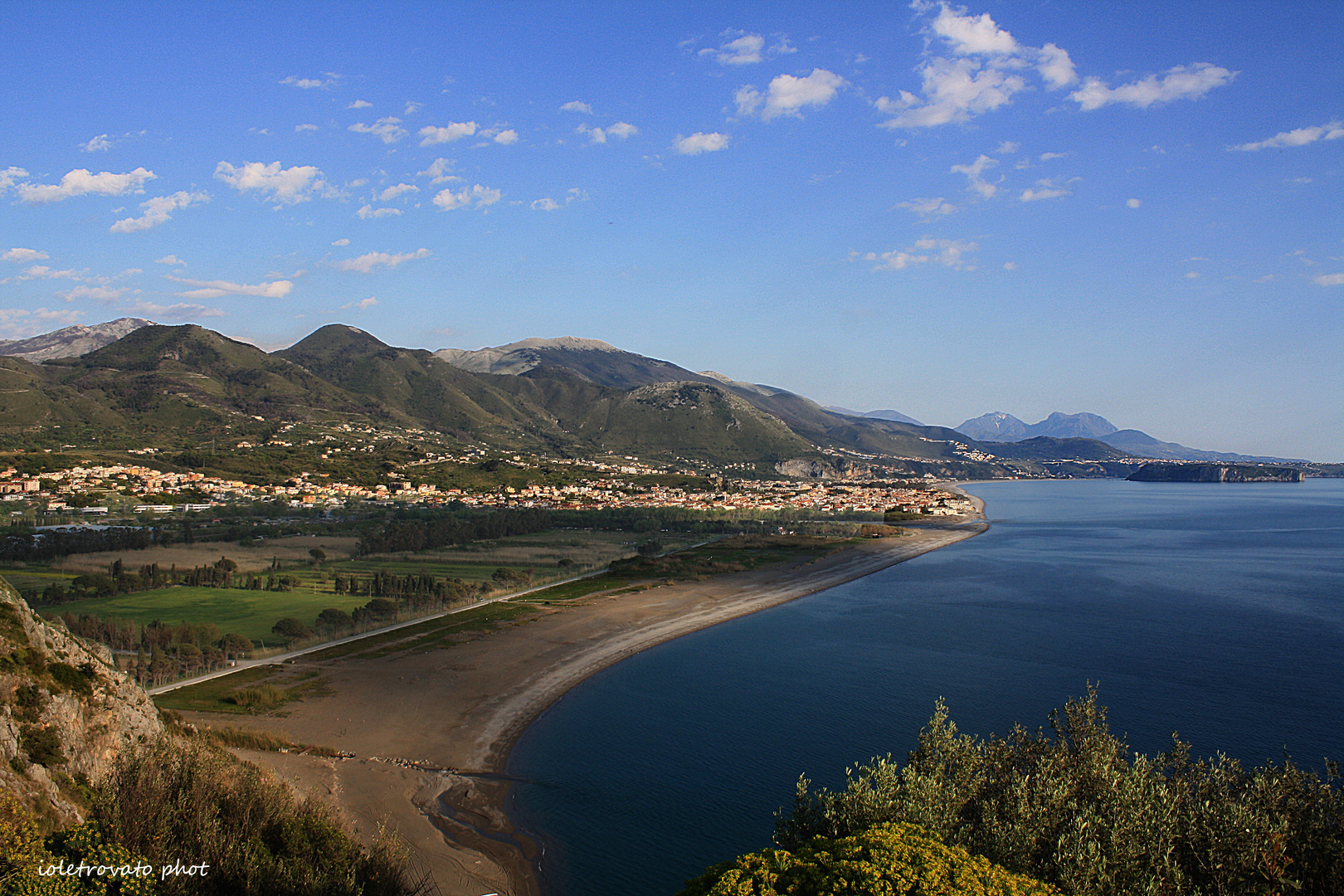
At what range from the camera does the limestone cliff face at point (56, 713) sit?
11883mm

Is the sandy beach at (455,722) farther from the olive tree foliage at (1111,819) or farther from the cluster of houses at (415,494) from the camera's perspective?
the cluster of houses at (415,494)

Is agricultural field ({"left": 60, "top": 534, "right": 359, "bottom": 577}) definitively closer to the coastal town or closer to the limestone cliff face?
the coastal town

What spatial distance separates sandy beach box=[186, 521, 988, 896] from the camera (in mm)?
17312

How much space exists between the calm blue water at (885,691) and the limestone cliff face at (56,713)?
909 cm

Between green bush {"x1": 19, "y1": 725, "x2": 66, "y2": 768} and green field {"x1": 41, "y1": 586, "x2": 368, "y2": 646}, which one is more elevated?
green bush {"x1": 19, "y1": 725, "x2": 66, "y2": 768}

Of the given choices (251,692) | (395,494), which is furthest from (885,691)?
(395,494)

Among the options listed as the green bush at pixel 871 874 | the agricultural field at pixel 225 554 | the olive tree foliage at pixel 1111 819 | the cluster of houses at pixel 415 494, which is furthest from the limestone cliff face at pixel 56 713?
the cluster of houses at pixel 415 494

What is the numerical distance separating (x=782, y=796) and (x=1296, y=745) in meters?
15.7

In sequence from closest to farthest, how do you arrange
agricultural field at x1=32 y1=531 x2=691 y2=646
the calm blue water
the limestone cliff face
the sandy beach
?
the limestone cliff face → the sandy beach → the calm blue water → agricultural field at x1=32 y1=531 x2=691 y2=646

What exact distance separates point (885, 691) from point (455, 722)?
1605 cm

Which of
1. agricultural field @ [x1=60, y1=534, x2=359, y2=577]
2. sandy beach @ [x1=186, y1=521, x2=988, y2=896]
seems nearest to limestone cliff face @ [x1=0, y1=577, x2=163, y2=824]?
sandy beach @ [x1=186, y1=521, x2=988, y2=896]

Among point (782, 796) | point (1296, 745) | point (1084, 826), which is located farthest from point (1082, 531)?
point (1084, 826)

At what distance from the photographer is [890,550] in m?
73.4

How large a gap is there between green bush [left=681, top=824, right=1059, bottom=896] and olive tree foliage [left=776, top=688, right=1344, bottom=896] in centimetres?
133
